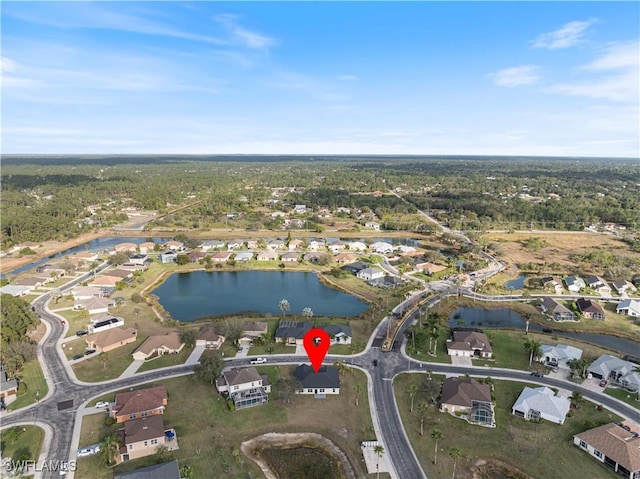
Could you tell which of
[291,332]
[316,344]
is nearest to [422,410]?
[316,344]

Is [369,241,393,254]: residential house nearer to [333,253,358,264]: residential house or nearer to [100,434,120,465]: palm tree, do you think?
[333,253,358,264]: residential house

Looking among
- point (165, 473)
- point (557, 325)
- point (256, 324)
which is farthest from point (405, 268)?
point (165, 473)

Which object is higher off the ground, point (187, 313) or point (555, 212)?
point (555, 212)

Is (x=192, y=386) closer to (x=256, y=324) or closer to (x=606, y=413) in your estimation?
(x=256, y=324)

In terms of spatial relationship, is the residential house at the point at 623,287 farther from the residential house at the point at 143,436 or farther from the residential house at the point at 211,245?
the residential house at the point at 211,245

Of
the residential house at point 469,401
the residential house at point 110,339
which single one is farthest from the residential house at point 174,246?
the residential house at point 469,401

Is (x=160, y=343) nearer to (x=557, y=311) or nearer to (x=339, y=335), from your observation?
(x=339, y=335)
